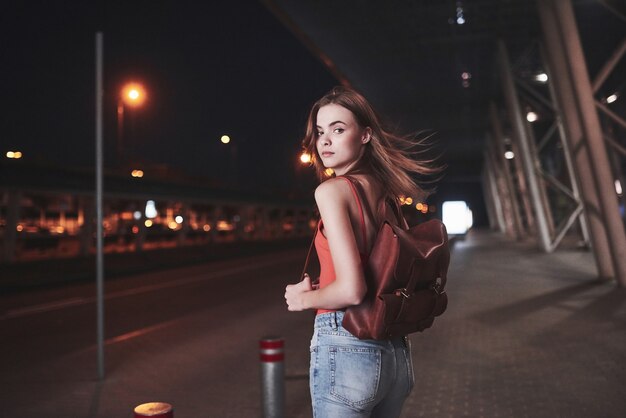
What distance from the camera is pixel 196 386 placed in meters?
6.63

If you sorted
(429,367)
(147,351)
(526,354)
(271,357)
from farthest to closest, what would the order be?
(147,351)
(526,354)
(429,367)
(271,357)

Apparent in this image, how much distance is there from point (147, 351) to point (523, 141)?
63.0ft

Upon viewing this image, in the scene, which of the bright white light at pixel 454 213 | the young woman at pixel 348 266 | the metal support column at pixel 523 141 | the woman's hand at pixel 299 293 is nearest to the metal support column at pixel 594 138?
the metal support column at pixel 523 141

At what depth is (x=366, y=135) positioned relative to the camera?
233cm

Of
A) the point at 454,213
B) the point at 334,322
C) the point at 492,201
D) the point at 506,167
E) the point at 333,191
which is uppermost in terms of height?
the point at 492,201

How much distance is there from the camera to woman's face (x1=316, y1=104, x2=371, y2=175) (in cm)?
226

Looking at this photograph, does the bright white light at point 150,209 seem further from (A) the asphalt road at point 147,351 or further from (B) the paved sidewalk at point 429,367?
(B) the paved sidewalk at point 429,367

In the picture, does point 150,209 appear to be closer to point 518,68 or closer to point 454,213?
point 518,68

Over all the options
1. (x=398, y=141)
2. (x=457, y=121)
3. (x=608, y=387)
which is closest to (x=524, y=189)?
(x=457, y=121)

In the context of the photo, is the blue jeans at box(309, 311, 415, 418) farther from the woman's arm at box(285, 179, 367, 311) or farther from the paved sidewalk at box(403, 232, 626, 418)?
the paved sidewalk at box(403, 232, 626, 418)

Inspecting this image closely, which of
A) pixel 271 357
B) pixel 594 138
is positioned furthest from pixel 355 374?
pixel 594 138

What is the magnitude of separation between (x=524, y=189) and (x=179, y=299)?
25.5 metres

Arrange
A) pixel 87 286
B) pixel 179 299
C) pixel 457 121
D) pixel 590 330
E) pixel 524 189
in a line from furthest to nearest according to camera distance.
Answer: pixel 457 121
pixel 524 189
pixel 87 286
pixel 179 299
pixel 590 330

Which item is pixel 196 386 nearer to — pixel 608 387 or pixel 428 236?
pixel 608 387
